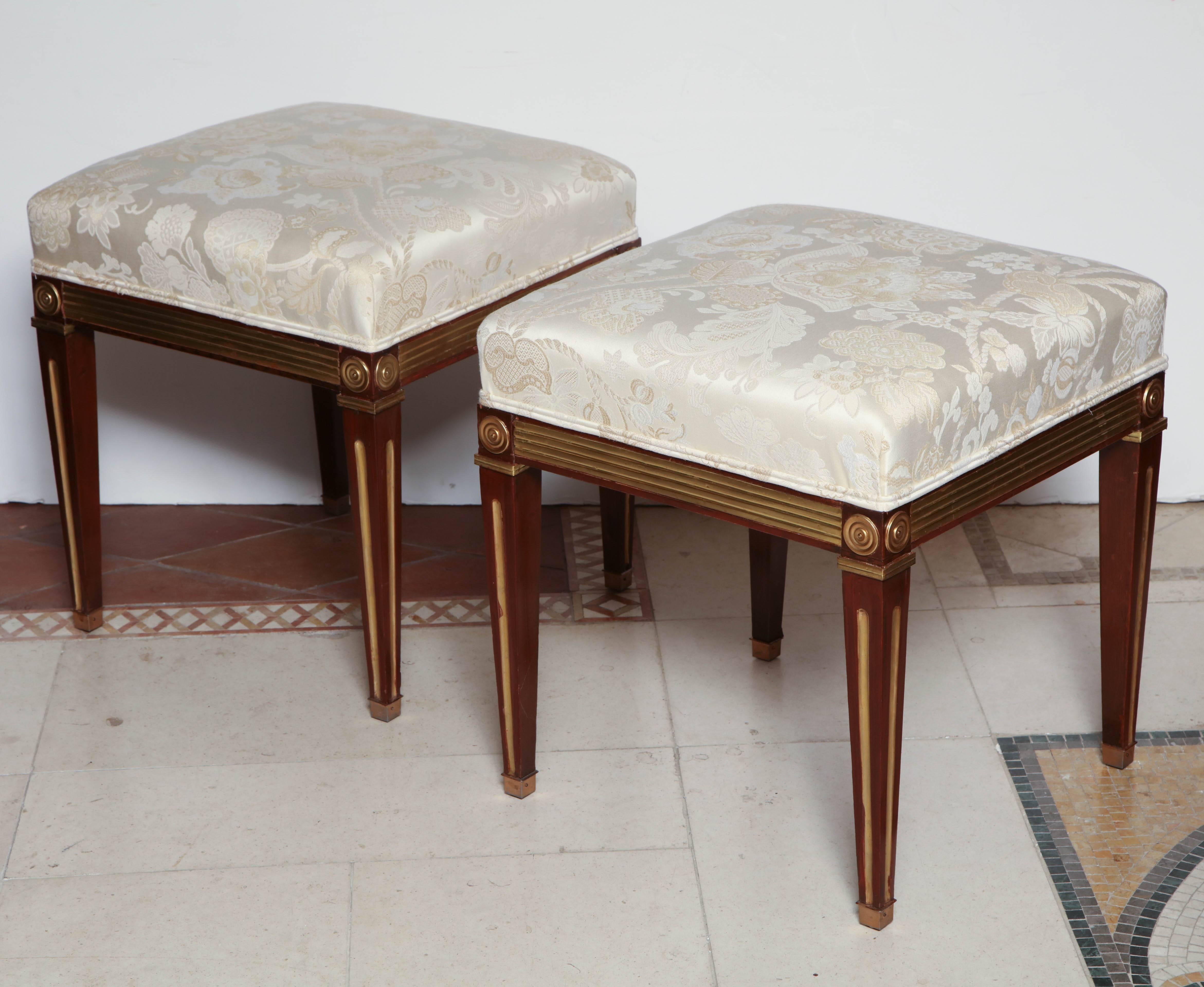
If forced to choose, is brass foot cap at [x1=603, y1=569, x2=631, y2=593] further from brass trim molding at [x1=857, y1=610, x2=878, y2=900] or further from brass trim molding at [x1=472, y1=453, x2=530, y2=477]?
brass trim molding at [x1=857, y1=610, x2=878, y2=900]

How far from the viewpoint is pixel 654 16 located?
202cm

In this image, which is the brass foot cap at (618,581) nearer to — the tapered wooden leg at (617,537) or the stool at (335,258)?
the tapered wooden leg at (617,537)

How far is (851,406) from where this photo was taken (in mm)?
1163

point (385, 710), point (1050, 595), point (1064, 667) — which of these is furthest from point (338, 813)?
point (1050, 595)

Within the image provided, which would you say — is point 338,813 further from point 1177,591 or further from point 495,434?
point 1177,591

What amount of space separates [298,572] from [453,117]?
0.66 meters

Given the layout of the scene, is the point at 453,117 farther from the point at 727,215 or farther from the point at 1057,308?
the point at 1057,308

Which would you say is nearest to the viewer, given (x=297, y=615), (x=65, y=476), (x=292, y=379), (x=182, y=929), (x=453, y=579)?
(x=182, y=929)

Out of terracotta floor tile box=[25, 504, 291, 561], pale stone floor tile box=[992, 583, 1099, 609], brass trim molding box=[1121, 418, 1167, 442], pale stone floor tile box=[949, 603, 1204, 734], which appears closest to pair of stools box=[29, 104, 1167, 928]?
brass trim molding box=[1121, 418, 1167, 442]

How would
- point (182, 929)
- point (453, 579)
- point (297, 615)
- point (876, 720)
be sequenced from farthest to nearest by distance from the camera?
point (453, 579) → point (297, 615) → point (182, 929) → point (876, 720)

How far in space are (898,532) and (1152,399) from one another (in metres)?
0.39

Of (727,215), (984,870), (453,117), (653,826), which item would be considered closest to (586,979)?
(653,826)

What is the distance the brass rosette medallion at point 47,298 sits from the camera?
5.53 ft

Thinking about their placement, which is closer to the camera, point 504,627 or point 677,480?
point 677,480
